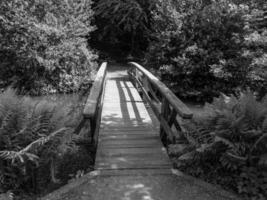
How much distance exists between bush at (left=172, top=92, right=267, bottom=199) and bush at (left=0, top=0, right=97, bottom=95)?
7218 millimetres

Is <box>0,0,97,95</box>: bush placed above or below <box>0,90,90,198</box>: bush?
above

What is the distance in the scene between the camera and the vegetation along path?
8.90ft

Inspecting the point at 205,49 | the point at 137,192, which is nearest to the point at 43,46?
the point at 205,49

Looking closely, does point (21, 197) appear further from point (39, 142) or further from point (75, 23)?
point (75, 23)

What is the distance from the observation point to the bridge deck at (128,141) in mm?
3375

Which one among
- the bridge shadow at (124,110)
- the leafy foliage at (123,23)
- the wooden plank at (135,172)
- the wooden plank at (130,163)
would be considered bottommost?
the wooden plank at (135,172)

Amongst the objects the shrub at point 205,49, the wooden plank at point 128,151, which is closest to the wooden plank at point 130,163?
the wooden plank at point 128,151

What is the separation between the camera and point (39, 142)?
→ 2.79 m

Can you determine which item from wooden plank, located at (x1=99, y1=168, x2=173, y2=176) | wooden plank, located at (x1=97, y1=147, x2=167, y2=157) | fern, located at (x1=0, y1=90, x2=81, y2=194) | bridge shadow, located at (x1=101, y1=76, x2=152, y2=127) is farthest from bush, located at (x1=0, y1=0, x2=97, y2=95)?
wooden plank, located at (x1=99, y1=168, x2=173, y2=176)

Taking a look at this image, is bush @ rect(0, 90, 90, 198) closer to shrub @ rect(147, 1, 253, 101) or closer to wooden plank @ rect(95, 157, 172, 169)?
wooden plank @ rect(95, 157, 172, 169)

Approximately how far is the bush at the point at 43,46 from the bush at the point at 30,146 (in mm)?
5944

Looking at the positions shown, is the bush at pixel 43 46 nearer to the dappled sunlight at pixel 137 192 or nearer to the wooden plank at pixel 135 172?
the wooden plank at pixel 135 172

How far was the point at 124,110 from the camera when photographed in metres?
6.11

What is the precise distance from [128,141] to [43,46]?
6.47 m
